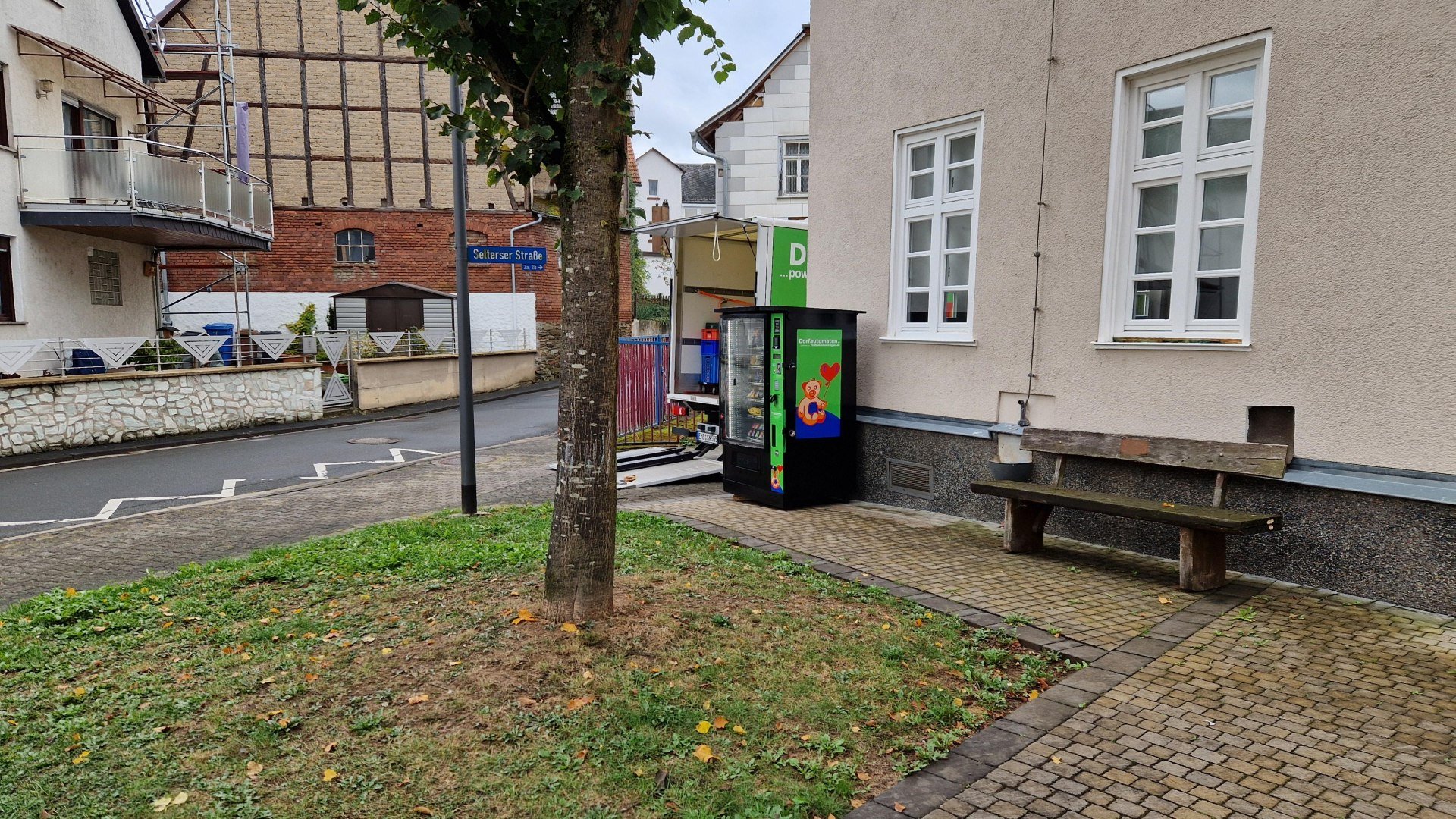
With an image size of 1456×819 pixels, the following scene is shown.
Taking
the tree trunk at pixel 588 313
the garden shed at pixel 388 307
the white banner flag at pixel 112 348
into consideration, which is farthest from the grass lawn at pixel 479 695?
the garden shed at pixel 388 307

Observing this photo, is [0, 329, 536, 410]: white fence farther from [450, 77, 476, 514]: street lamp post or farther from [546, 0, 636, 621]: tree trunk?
[546, 0, 636, 621]: tree trunk

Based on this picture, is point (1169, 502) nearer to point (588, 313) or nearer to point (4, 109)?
point (588, 313)

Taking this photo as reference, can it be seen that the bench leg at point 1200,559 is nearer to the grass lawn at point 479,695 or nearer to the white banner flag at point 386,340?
the grass lawn at point 479,695

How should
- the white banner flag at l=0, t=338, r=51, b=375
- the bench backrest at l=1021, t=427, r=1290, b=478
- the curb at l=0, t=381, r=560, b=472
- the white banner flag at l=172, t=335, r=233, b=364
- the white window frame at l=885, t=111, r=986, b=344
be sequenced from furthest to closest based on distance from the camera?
the white banner flag at l=172, t=335, r=233, b=364, the white banner flag at l=0, t=338, r=51, b=375, the curb at l=0, t=381, r=560, b=472, the white window frame at l=885, t=111, r=986, b=344, the bench backrest at l=1021, t=427, r=1290, b=478

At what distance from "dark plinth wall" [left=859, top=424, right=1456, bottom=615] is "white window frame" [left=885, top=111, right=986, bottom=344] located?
129 centimetres

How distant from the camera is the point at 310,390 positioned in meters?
Answer: 18.9

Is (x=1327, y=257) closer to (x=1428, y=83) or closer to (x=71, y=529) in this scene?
(x=1428, y=83)

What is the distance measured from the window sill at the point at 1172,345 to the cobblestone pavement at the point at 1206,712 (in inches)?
62.6

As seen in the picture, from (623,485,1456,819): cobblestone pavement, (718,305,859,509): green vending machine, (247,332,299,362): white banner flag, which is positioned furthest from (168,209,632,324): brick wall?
(623,485,1456,819): cobblestone pavement

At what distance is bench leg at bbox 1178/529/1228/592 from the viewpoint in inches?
219

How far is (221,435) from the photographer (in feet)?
53.7

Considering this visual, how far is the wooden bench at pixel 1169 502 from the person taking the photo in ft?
18.1

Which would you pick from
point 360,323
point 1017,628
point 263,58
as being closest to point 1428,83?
point 1017,628

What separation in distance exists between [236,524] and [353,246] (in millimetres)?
22766
